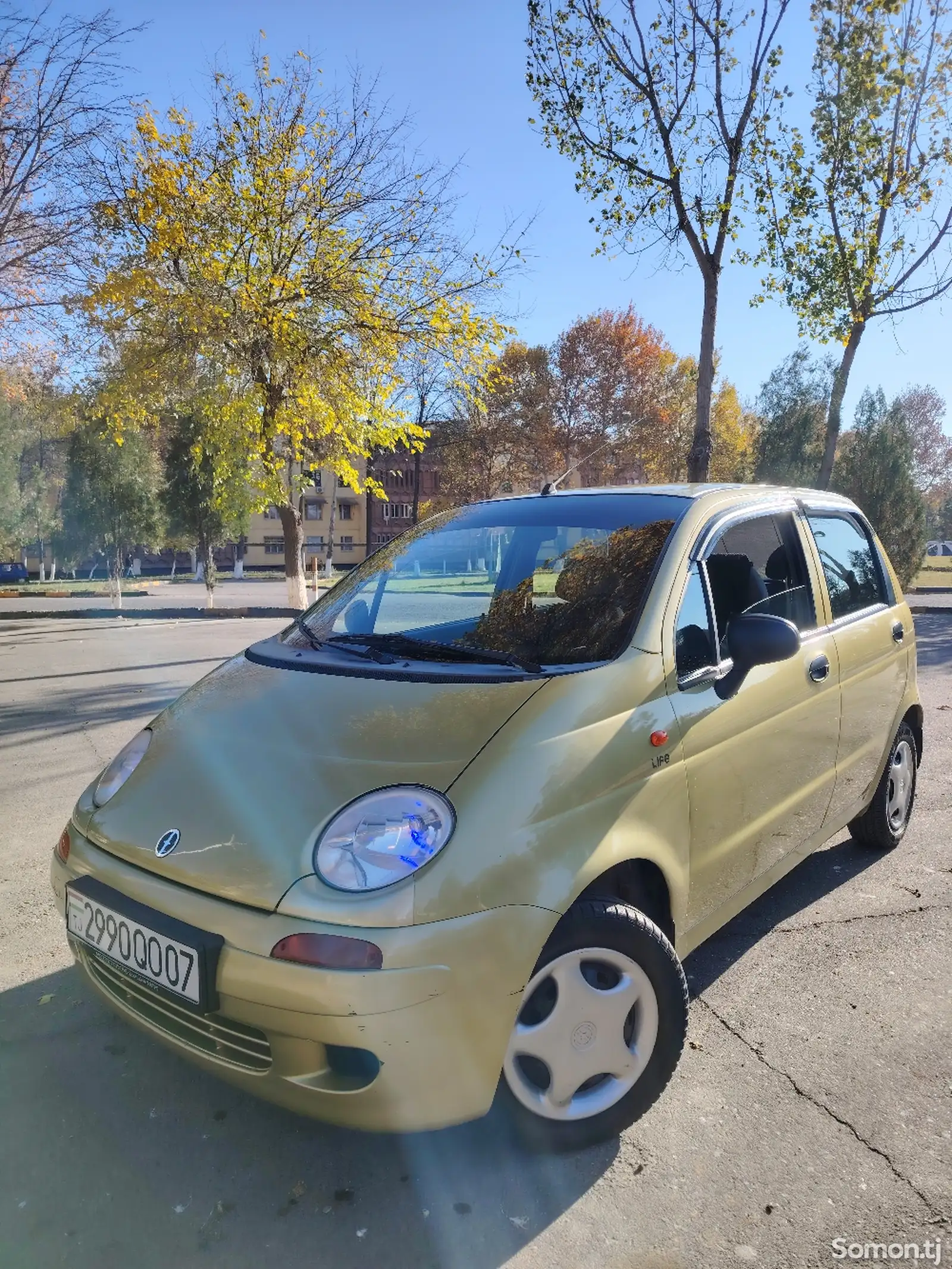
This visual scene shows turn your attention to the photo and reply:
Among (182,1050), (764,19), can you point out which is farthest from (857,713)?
(764,19)

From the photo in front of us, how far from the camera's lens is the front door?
257cm

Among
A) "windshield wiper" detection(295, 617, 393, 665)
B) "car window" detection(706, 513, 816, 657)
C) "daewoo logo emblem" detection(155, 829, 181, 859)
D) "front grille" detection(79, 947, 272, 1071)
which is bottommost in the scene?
"front grille" detection(79, 947, 272, 1071)

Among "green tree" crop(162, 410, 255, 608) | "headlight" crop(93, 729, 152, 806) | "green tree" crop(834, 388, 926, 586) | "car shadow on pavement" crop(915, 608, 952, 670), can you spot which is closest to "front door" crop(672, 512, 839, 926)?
"headlight" crop(93, 729, 152, 806)

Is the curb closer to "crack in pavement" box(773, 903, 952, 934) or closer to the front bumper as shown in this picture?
"crack in pavement" box(773, 903, 952, 934)

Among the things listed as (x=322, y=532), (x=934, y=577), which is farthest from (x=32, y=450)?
(x=934, y=577)

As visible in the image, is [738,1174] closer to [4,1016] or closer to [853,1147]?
[853,1147]

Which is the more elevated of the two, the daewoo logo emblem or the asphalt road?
the daewoo logo emblem

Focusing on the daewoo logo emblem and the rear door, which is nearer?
the daewoo logo emblem

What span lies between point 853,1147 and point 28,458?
60.1 m

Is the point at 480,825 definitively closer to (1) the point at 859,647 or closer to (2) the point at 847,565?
(1) the point at 859,647

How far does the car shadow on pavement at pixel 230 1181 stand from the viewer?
1904 millimetres

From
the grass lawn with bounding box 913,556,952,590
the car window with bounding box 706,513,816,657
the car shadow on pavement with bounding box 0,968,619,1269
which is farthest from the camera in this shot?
the grass lawn with bounding box 913,556,952,590

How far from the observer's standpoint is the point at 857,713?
3.54 metres

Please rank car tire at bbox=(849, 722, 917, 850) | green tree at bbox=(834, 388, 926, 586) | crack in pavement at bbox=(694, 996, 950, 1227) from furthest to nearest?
green tree at bbox=(834, 388, 926, 586) → car tire at bbox=(849, 722, 917, 850) → crack in pavement at bbox=(694, 996, 950, 1227)
